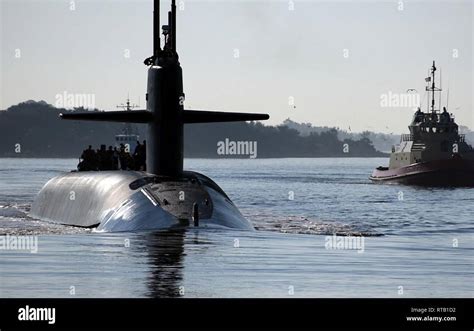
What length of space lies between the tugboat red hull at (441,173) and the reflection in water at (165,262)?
6549 cm

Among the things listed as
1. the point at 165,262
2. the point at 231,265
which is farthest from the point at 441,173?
the point at 165,262

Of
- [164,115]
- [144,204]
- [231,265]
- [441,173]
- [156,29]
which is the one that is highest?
[156,29]

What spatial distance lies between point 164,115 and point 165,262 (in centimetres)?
1144

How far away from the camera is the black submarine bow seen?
95.3ft

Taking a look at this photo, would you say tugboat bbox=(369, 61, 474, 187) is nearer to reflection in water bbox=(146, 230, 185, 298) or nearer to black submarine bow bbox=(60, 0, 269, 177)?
black submarine bow bbox=(60, 0, 269, 177)

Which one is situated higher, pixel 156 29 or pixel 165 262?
pixel 156 29

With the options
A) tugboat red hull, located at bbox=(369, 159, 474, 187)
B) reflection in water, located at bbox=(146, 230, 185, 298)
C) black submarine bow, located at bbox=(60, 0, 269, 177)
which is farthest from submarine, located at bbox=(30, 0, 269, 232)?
tugboat red hull, located at bbox=(369, 159, 474, 187)

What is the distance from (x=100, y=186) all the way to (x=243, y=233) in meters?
8.79

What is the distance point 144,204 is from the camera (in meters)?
26.6

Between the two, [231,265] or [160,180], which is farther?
[160,180]

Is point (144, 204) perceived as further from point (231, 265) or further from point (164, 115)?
point (231, 265)
